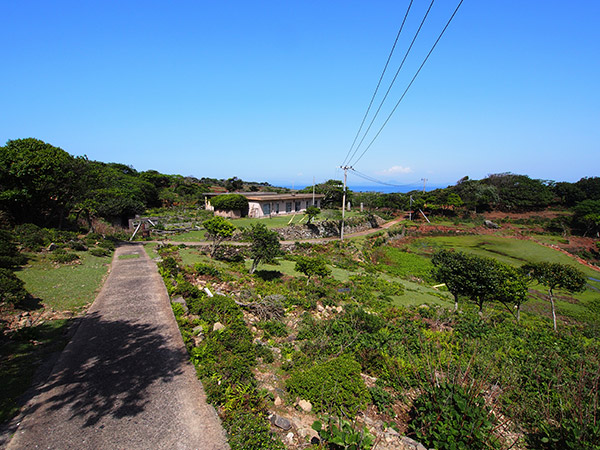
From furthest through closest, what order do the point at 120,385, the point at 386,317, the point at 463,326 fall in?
the point at 386,317
the point at 463,326
the point at 120,385

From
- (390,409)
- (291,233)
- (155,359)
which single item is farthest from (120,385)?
(291,233)

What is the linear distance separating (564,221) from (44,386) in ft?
214

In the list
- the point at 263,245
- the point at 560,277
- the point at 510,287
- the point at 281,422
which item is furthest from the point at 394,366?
the point at 560,277

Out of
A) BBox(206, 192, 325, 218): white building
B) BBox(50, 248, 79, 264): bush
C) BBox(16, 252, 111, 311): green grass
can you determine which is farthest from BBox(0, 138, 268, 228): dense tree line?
BBox(206, 192, 325, 218): white building

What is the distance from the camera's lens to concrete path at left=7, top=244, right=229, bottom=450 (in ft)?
16.8

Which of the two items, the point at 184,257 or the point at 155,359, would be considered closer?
the point at 155,359

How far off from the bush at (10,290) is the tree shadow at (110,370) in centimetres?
211

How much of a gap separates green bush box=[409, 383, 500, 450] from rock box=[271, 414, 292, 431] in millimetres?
2503

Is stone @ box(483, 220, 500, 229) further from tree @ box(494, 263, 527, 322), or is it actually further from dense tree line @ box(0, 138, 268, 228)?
dense tree line @ box(0, 138, 268, 228)

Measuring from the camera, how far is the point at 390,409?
21.4ft

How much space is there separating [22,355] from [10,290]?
317 centimetres

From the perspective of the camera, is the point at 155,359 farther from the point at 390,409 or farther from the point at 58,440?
the point at 390,409

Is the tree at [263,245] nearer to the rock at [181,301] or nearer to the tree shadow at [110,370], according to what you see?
the rock at [181,301]

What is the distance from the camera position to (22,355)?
7.18 meters
